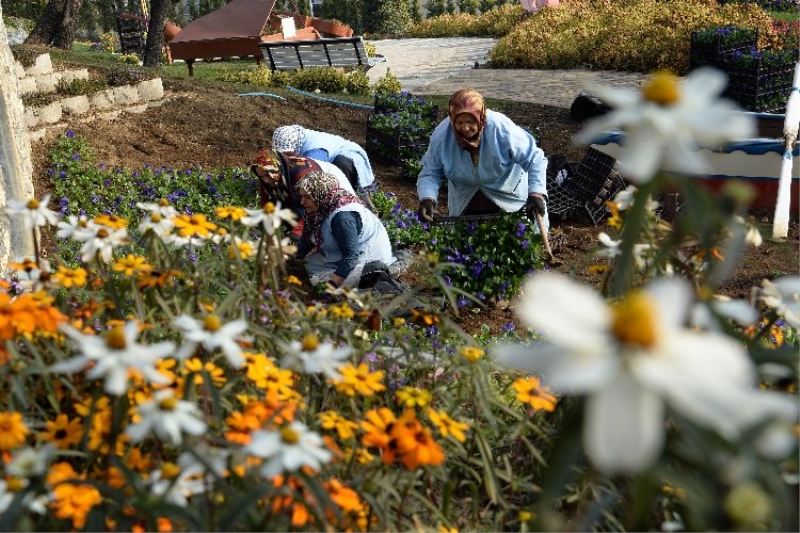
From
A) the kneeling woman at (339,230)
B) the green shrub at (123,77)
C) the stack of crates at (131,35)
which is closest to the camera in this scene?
the kneeling woman at (339,230)

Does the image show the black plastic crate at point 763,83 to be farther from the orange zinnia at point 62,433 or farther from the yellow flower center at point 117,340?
the yellow flower center at point 117,340

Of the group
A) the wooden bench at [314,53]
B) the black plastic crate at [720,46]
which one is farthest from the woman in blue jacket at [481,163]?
the wooden bench at [314,53]

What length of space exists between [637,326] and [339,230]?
492cm

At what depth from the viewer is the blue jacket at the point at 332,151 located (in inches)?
246

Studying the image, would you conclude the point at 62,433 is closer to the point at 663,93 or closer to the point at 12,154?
the point at 663,93

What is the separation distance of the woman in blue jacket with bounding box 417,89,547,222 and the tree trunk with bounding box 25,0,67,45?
11727 mm

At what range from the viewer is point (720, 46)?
1255 centimetres

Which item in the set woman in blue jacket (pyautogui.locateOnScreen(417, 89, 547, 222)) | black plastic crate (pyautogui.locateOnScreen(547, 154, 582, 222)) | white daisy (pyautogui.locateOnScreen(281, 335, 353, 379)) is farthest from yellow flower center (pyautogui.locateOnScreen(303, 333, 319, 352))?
black plastic crate (pyautogui.locateOnScreen(547, 154, 582, 222))

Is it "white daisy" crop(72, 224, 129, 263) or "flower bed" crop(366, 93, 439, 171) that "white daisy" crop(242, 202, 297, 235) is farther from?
"flower bed" crop(366, 93, 439, 171)

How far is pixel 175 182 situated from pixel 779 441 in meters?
7.04

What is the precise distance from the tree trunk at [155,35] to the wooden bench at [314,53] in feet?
6.51

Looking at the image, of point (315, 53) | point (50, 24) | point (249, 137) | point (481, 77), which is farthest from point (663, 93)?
point (50, 24)

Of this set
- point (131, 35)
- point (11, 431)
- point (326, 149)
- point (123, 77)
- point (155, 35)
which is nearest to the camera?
point (11, 431)

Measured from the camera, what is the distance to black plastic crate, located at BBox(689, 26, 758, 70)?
12.5 metres
